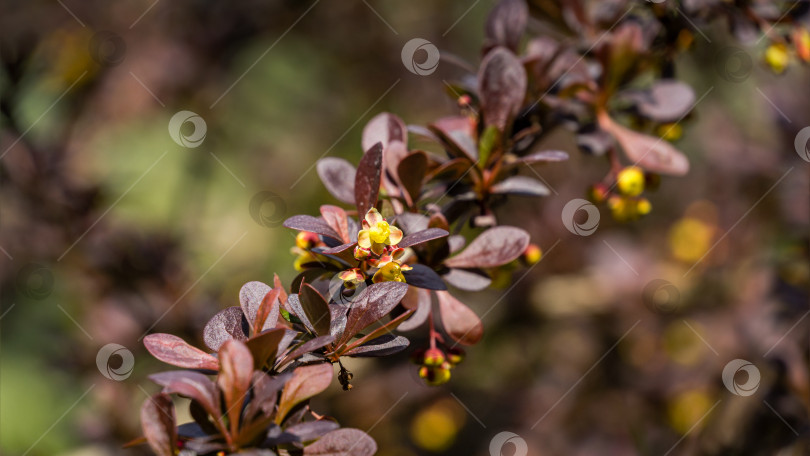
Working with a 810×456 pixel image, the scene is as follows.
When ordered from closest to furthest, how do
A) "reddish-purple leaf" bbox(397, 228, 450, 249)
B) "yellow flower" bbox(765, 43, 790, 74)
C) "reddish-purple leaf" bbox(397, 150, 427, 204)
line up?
"reddish-purple leaf" bbox(397, 228, 450, 249) < "reddish-purple leaf" bbox(397, 150, 427, 204) < "yellow flower" bbox(765, 43, 790, 74)

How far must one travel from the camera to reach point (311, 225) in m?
0.75

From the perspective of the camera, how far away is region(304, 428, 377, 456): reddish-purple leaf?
66 centimetres

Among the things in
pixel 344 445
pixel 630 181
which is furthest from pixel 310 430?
pixel 630 181

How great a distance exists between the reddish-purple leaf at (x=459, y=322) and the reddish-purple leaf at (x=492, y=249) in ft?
0.17

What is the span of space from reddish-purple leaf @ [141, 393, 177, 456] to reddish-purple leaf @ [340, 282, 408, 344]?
0.63 feet

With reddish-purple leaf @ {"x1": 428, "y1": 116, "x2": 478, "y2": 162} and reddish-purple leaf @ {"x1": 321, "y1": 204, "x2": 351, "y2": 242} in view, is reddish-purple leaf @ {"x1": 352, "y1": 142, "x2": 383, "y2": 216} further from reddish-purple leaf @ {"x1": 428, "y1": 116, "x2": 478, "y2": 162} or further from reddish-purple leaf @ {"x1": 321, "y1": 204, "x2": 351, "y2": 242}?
reddish-purple leaf @ {"x1": 428, "y1": 116, "x2": 478, "y2": 162}

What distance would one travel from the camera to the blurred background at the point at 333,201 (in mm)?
1966

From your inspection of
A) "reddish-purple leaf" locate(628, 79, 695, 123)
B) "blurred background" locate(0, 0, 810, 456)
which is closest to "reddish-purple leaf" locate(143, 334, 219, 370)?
"reddish-purple leaf" locate(628, 79, 695, 123)

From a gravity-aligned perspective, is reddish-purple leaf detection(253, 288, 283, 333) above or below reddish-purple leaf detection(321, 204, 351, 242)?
below

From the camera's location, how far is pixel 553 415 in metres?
2.19

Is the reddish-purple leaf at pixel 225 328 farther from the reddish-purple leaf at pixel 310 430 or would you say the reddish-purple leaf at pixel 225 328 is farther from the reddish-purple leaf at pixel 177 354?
the reddish-purple leaf at pixel 310 430

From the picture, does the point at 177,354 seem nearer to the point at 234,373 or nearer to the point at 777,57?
the point at 234,373

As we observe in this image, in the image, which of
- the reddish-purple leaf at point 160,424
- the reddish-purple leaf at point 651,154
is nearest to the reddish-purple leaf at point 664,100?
the reddish-purple leaf at point 651,154

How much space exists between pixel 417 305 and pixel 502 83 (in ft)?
1.19
